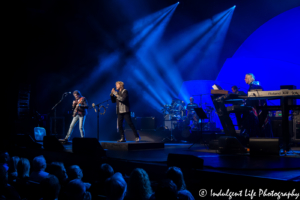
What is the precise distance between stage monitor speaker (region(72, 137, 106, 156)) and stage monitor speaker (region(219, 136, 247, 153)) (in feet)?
8.28

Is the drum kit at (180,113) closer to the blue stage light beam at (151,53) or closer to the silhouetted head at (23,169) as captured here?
the blue stage light beam at (151,53)

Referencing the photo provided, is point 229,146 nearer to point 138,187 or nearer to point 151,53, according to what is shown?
point 138,187

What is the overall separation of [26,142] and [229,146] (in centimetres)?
548

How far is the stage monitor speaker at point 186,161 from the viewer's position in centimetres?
370

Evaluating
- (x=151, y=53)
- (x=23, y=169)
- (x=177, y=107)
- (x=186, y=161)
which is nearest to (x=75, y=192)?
(x=186, y=161)

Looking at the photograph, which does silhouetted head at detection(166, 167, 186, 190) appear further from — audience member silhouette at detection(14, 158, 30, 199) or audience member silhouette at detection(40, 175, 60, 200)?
audience member silhouette at detection(14, 158, 30, 199)

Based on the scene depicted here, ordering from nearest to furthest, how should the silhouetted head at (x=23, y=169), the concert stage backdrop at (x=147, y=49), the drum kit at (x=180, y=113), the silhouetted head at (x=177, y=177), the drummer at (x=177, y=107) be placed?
the silhouetted head at (x=177, y=177) < the silhouetted head at (x=23, y=169) < the concert stage backdrop at (x=147, y=49) < the drum kit at (x=180, y=113) < the drummer at (x=177, y=107)

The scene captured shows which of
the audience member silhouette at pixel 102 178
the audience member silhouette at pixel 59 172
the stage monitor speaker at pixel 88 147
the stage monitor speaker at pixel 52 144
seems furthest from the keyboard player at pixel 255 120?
the audience member silhouette at pixel 59 172

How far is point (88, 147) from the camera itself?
5.67 metres

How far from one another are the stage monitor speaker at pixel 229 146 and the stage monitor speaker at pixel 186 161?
2.45 metres

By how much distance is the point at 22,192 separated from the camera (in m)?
3.66

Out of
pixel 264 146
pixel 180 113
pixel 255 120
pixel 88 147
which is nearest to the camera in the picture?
pixel 264 146

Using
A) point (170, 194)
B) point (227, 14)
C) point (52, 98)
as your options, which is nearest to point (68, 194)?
point (170, 194)

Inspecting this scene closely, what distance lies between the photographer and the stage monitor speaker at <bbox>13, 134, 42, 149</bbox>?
770cm
